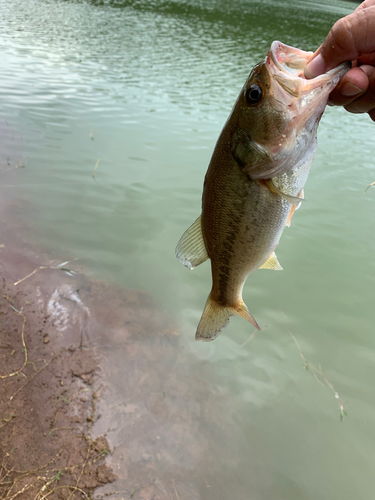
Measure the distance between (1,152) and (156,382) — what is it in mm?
6471

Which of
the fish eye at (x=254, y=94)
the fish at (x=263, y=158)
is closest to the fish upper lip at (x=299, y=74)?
the fish at (x=263, y=158)

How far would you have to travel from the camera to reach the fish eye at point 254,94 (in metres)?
1.73

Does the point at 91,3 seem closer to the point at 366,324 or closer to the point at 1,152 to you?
the point at 1,152

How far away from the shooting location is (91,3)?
87.7 ft

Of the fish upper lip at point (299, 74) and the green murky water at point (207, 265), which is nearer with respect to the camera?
the fish upper lip at point (299, 74)

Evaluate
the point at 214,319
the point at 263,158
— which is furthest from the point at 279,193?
the point at 214,319

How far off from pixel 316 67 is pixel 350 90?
8.2 inches

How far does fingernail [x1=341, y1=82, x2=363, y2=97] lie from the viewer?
1771mm

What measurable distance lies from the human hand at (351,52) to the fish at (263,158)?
57 millimetres

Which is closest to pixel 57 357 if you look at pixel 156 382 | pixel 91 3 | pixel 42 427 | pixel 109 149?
pixel 42 427

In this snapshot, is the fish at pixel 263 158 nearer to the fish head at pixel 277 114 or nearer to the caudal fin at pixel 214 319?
the fish head at pixel 277 114

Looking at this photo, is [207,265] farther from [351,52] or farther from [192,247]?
[351,52]

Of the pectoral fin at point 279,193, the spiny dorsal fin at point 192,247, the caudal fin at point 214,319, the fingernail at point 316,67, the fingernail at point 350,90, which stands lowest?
the caudal fin at point 214,319

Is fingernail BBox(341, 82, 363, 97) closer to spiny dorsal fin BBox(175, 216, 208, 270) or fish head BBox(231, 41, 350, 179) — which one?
fish head BBox(231, 41, 350, 179)
